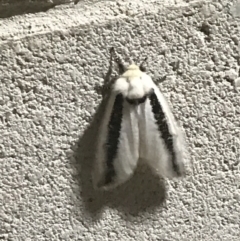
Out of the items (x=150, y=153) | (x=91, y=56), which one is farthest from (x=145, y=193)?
(x=91, y=56)

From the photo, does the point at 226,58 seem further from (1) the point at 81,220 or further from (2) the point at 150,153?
(1) the point at 81,220

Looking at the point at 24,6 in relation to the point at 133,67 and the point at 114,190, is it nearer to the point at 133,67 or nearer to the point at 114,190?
the point at 133,67

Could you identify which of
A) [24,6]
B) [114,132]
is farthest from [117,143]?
[24,6]

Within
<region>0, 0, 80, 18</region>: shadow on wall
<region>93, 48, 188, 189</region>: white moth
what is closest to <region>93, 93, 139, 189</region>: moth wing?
<region>93, 48, 188, 189</region>: white moth

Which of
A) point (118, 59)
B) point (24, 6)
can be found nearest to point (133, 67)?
point (118, 59)

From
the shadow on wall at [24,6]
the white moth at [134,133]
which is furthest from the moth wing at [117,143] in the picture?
the shadow on wall at [24,6]

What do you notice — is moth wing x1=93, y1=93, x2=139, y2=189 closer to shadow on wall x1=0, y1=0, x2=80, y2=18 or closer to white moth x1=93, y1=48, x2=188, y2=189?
white moth x1=93, y1=48, x2=188, y2=189

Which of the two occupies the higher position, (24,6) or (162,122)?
(24,6)
